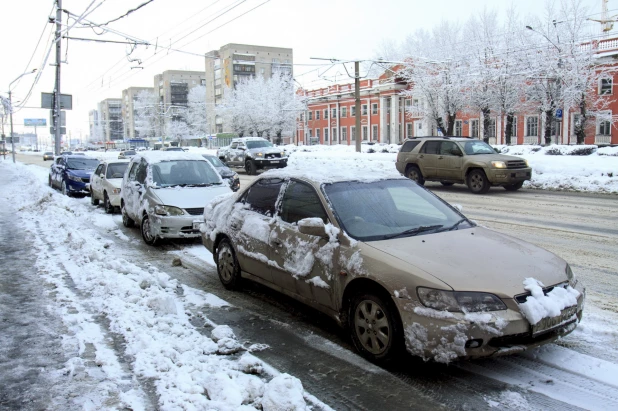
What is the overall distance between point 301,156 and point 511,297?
37527 mm

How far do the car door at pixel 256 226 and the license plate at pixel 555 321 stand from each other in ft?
8.77

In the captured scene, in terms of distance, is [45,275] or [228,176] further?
[228,176]

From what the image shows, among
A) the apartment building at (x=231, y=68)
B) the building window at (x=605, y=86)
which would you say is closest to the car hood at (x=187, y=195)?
the building window at (x=605, y=86)

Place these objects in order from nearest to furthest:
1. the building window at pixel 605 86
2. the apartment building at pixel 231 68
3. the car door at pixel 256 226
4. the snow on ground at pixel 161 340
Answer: the snow on ground at pixel 161 340, the car door at pixel 256 226, the building window at pixel 605 86, the apartment building at pixel 231 68

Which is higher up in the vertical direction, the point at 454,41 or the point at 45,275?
the point at 454,41

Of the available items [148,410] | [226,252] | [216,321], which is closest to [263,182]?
[226,252]

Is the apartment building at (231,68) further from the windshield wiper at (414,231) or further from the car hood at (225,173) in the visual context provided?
the windshield wiper at (414,231)

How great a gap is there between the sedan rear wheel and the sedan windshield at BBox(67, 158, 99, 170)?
12.4 m

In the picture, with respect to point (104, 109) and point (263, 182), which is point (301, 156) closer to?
point (263, 182)

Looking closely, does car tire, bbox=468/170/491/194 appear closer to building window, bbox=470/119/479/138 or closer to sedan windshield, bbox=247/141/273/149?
sedan windshield, bbox=247/141/273/149

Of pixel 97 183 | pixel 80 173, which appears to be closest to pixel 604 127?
pixel 80 173

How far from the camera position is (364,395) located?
3.70 m

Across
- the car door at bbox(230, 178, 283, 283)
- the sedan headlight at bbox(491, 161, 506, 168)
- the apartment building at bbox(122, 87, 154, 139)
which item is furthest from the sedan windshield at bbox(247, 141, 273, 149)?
the apartment building at bbox(122, 87, 154, 139)

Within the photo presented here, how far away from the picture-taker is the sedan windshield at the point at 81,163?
20562mm
